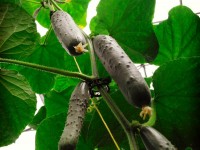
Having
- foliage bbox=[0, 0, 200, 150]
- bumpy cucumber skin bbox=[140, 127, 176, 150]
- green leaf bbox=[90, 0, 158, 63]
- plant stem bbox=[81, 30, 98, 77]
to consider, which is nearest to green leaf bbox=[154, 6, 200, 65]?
foliage bbox=[0, 0, 200, 150]

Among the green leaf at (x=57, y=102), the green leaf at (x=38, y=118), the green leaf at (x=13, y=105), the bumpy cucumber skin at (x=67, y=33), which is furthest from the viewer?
the green leaf at (x=38, y=118)

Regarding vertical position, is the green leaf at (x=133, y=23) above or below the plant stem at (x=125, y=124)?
above

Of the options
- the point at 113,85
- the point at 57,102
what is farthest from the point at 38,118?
the point at 113,85

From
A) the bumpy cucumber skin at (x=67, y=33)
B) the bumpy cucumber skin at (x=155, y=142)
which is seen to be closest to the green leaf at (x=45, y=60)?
the bumpy cucumber skin at (x=67, y=33)

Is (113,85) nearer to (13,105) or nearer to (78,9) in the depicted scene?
Answer: (13,105)

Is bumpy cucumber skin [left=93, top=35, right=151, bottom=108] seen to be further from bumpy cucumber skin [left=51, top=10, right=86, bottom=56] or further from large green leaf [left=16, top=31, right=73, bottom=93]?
large green leaf [left=16, top=31, right=73, bottom=93]

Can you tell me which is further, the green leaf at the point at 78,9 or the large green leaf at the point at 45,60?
the green leaf at the point at 78,9

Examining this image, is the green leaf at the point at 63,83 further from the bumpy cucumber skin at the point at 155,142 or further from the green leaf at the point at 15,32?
the bumpy cucumber skin at the point at 155,142
